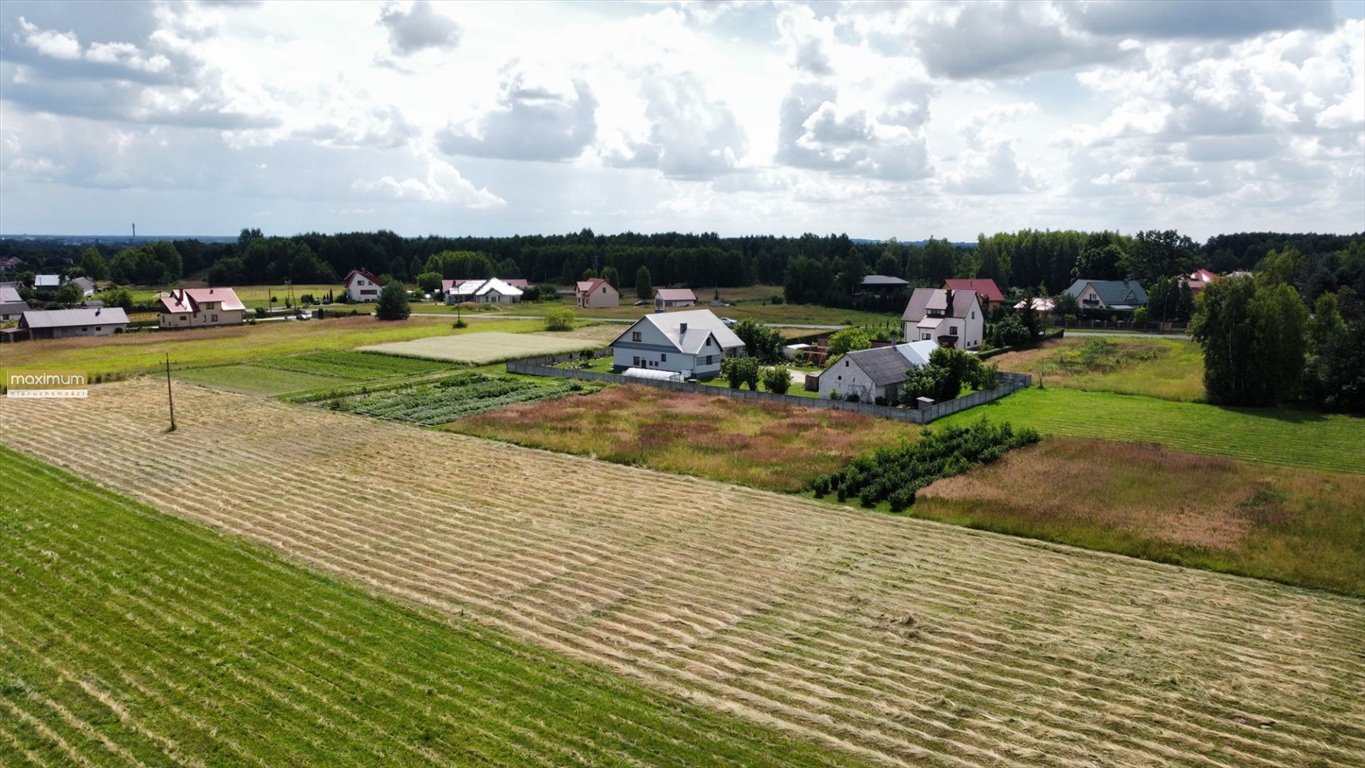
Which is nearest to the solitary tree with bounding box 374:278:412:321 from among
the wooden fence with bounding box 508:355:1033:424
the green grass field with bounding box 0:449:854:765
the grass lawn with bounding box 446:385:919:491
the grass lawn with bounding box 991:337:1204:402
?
the wooden fence with bounding box 508:355:1033:424

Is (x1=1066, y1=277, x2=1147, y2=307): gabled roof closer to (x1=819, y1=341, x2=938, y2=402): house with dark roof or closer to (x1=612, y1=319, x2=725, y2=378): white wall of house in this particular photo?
(x1=819, y1=341, x2=938, y2=402): house with dark roof

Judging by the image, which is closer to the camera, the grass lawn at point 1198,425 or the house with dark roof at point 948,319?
the grass lawn at point 1198,425

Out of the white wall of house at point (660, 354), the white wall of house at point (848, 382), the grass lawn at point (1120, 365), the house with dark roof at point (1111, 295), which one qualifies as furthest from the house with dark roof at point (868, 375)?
the house with dark roof at point (1111, 295)

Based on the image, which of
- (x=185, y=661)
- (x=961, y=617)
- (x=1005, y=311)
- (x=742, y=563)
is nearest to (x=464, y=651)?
(x=185, y=661)

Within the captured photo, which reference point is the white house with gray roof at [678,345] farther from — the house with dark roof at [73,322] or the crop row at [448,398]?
the house with dark roof at [73,322]

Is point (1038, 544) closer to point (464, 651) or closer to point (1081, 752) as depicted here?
point (1081, 752)

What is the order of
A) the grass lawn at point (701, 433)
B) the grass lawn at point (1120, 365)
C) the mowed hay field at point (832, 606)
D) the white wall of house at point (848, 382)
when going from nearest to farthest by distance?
the mowed hay field at point (832, 606) → the grass lawn at point (701, 433) → the white wall of house at point (848, 382) → the grass lawn at point (1120, 365)
